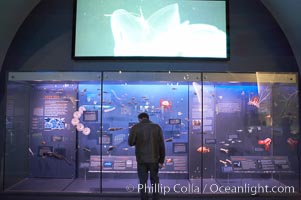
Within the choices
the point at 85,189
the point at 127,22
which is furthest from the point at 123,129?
the point at 127,22

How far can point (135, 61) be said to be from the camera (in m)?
7.28

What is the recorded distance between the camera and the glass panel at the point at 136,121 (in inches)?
305

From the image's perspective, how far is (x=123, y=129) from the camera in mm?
7855

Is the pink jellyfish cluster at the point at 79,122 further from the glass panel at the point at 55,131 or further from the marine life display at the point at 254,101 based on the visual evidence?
the marine life display at the point at 254,101

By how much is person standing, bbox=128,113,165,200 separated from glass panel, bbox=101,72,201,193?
1.85 meters

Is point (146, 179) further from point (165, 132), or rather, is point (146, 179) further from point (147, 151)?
point (165, 132)

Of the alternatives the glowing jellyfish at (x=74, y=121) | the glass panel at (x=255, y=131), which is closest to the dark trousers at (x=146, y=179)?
the glass panel at (x=255, y=131)

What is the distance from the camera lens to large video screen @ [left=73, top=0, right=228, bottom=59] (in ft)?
23.9

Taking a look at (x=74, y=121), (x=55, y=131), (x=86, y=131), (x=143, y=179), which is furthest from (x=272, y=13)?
(x=55, y=131)

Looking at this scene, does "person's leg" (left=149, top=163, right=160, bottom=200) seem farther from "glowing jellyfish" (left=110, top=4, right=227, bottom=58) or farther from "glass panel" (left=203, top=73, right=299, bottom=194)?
"glowing jellyfish" (left=110, top=4, right=227, bottom=58)

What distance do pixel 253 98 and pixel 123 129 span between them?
3028 mm

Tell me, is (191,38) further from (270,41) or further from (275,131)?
(275,131)

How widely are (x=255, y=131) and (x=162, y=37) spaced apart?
2.97 m

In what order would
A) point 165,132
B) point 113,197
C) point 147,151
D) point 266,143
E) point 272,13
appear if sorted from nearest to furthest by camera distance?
point 147,151
point 113,197
point 272,13
point 266,143
point 165,132
